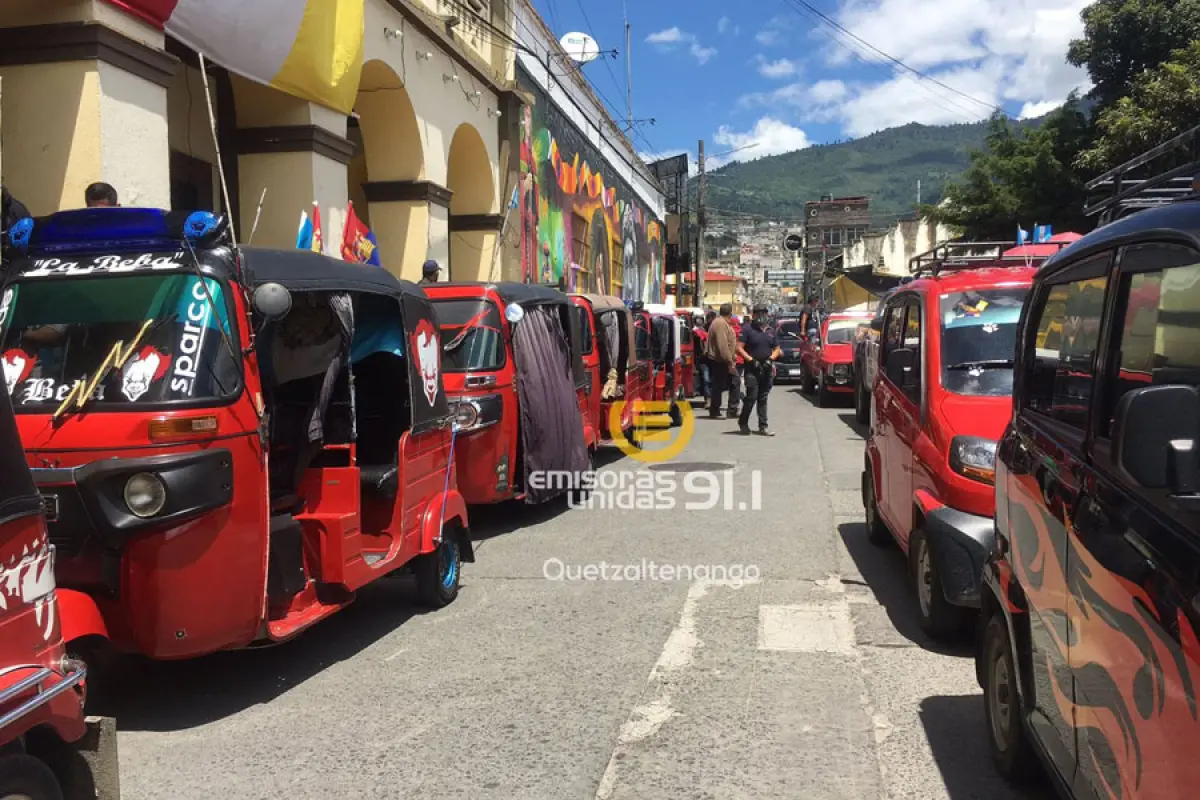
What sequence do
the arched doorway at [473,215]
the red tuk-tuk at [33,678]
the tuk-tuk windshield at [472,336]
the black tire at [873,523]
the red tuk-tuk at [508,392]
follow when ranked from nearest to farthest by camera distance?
1. the red tuk-tuk at [33,678]
2. the black tire at [873,523]
3. the red tuk-tuk at [508,392]
4. the tuk-tuk windshield at [472,336]
5. the arched doorway at [473,215]

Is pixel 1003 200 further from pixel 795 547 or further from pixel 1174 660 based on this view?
pixel 1174 660

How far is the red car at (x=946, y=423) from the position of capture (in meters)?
5.07

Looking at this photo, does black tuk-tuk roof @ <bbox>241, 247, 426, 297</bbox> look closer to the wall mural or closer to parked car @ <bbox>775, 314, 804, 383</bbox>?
the wall mural

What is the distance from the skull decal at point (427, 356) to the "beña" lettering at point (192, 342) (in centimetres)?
195

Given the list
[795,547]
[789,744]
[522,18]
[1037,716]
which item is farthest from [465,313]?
[522,18]

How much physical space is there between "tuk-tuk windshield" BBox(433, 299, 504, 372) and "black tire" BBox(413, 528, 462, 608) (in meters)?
2.09

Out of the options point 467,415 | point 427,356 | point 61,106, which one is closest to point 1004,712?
point 427,356

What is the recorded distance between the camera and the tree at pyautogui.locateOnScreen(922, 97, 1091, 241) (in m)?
25.2

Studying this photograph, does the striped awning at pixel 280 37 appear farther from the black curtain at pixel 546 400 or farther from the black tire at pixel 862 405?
the black tire at pixel 862 405

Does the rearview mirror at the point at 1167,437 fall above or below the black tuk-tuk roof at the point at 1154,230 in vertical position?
below

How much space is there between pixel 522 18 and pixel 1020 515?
17.9 m

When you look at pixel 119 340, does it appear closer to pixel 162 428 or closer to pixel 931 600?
pixel 162 428

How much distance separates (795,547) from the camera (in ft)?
25.5

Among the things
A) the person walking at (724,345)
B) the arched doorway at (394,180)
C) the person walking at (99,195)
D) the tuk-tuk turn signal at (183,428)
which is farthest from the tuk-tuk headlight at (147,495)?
the person walking at (724,345)
